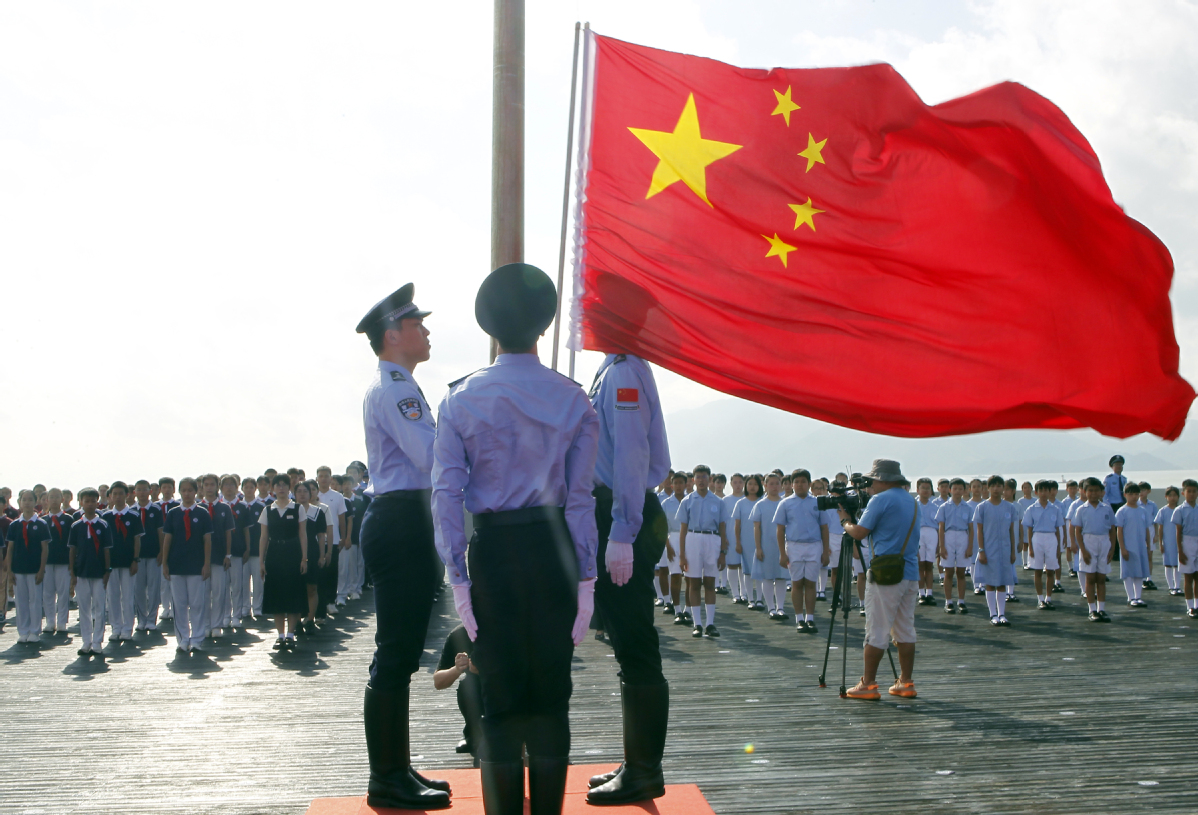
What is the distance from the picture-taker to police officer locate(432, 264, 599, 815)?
313cm

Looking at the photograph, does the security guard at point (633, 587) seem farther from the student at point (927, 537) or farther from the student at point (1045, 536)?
the student at point (927, 537)

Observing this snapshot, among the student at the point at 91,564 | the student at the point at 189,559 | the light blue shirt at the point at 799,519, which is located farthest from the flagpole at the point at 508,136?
the student at the point at 91,564

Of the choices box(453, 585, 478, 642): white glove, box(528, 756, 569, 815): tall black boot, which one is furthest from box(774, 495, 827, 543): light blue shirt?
box(453, 585, 478, 642): white glove

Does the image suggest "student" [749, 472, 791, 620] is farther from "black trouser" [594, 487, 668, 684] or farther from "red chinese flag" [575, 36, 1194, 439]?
"black trouser" [594, 487, 668, 684]

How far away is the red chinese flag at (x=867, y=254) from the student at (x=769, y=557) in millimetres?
8816

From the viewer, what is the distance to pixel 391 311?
14.4 ft

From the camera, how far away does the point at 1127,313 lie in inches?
180

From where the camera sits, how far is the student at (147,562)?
12562 millimetres

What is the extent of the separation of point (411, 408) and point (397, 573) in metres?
0.74

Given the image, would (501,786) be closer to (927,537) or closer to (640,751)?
(640,751)

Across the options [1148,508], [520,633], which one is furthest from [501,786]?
[1148,508]

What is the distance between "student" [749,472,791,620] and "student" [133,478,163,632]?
8.35 metres

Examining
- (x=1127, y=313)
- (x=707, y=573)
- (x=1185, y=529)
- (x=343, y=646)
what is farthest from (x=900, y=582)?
(x=1185, y=529)

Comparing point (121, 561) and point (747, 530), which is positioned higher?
point (747, 530)
